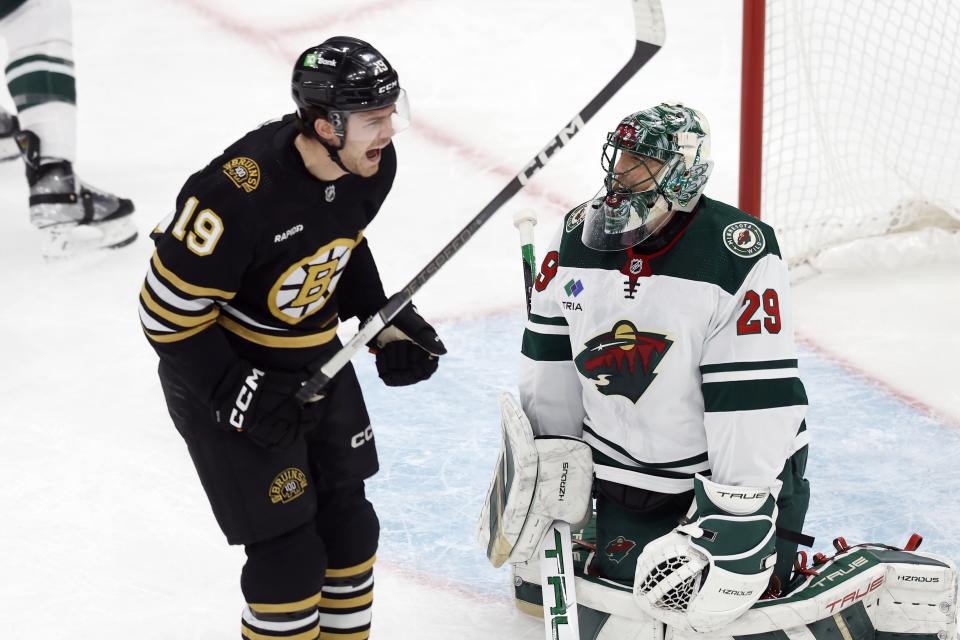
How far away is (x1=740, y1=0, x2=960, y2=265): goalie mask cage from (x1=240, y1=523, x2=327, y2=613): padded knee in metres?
2.34

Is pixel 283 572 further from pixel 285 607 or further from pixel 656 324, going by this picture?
pixel 656 324

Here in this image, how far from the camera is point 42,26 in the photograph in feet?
14.0

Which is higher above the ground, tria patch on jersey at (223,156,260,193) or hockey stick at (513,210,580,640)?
tria patch on jersey at (223,156,260,193)

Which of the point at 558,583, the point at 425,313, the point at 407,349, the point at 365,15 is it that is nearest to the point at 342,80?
the point at 407,349

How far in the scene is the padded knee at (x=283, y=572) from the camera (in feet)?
7.07

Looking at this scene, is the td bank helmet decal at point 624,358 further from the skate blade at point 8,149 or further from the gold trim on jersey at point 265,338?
the skate blade at point 8,149

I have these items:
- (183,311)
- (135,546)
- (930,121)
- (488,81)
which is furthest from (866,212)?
(183,311)

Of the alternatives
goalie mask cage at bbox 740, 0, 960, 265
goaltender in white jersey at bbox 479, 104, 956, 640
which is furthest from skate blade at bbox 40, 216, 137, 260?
goaltender in white jersey at bbox 479, 104, 956, 640

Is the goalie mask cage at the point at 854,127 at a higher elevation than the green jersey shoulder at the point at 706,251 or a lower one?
lower

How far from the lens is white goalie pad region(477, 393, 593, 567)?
2.27 m

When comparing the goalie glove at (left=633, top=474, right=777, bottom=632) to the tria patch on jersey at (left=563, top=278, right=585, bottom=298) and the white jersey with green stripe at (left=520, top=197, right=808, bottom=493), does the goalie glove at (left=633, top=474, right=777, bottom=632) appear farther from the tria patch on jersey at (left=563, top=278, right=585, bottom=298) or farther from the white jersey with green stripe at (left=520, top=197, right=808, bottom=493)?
the tria patch on jersey at (left=563, top=278, right=585, bottom=298)

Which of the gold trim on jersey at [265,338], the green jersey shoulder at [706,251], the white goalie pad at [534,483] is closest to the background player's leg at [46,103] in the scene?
the gold trim on jersey at [265,338]

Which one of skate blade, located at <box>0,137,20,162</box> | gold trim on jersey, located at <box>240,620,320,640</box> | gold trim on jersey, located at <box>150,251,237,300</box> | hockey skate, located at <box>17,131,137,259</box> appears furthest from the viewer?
skate blade, located at <box>0,137,20,162</box>

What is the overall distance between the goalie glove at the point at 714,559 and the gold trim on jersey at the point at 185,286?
2.57ft
